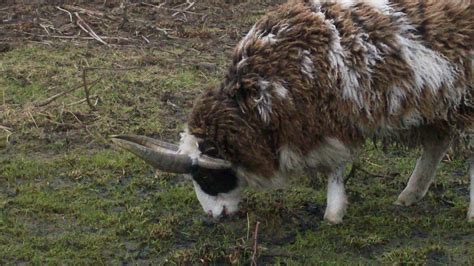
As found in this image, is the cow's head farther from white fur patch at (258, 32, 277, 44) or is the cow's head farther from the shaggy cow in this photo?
white fur patch at (258, 32, 277, 44)

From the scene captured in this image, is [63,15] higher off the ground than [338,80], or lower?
lower

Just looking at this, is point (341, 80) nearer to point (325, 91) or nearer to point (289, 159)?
point (325, 91)

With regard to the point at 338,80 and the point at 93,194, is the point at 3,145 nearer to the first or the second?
the point at 93,194

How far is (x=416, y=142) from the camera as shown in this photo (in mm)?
6438

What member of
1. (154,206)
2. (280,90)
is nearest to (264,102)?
(280,90)

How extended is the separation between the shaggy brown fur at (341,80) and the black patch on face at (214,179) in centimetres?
13

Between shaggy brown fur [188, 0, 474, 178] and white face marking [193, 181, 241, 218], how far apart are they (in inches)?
12.9

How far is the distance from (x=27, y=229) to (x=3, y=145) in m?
1.76

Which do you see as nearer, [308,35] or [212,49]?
[308,35]

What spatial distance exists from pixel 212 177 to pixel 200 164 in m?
0.15

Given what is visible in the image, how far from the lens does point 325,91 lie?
586 cm

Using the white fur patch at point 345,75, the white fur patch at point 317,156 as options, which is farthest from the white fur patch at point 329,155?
the white fur patch at point 345,75

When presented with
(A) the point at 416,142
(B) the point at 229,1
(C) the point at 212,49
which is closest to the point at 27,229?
(A) the point at 416,142

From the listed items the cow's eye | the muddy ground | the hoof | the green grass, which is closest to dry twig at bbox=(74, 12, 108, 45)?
the muddy ground
